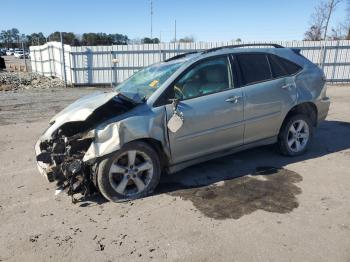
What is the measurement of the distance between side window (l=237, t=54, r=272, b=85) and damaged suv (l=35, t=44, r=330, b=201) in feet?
0.05

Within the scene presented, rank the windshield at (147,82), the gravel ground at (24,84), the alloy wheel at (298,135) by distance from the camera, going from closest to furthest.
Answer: the windshield at (147,82) < the alloy wheel at (298,135) < the gravel ground at (24,84)

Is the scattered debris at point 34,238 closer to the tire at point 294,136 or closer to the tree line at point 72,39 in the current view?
the tire at point 294,136

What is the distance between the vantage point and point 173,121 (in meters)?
4.31

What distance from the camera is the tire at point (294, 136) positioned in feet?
18.2

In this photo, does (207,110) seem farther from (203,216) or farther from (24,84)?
(24,84)

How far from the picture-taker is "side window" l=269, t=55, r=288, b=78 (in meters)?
5.38

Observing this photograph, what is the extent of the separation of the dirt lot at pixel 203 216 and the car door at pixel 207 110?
1.70ft

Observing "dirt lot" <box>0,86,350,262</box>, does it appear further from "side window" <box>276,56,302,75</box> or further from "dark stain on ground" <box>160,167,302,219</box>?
"side window" <box>276,56,302,75</box>

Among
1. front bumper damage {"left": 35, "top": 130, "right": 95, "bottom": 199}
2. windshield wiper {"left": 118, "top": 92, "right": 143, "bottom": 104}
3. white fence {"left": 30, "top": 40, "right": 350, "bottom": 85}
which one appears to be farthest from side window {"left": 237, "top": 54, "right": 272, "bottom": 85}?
white fence {"left": 30, "top": 40, "right": 350, "bottom": 85}

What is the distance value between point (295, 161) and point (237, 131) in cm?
128

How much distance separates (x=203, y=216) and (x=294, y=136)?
2.59m

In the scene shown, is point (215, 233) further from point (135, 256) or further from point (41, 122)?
point (41, 122)

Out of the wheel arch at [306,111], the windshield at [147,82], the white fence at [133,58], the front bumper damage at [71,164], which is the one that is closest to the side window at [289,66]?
the wheel arch at [306,111]

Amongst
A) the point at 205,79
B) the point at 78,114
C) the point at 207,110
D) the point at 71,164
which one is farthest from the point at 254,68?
the point at 71,164
